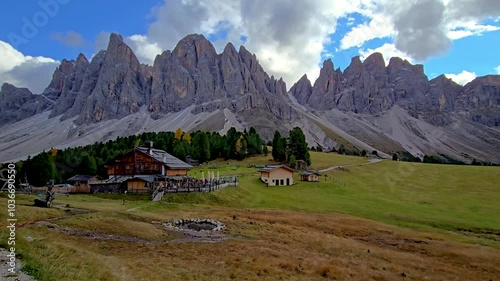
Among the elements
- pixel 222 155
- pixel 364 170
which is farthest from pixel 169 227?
pixel 222 155

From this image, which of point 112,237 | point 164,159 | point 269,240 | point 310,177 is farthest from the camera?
point 310,177

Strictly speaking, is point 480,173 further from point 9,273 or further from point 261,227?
point 9,273

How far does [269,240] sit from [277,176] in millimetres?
50836

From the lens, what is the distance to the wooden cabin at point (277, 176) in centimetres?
8300

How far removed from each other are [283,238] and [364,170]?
8149 centimetres

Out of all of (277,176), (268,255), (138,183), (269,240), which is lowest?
(269,240)

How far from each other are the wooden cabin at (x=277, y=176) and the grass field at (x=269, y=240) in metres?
14.4

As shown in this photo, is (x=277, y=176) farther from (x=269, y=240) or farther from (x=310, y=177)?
(x=269, y=240)

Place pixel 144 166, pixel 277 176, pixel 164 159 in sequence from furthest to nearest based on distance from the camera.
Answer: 1. pixel 277 176
2. pixel 164 159
3. pixel 144 166

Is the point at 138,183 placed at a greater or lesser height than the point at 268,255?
greater

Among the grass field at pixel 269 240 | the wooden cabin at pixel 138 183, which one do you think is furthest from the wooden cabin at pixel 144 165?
the grass field at pixel 269 240

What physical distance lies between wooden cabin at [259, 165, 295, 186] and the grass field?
14410 mm

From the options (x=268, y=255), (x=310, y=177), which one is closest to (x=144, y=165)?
(x=310, y=177)

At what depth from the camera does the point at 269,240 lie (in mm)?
33000
